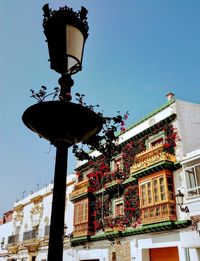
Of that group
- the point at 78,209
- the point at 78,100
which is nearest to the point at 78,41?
the point at 78,100

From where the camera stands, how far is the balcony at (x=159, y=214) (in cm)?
1308

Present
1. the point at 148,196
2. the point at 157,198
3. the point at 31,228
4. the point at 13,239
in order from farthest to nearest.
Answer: the point at 13,239 < the point at 31,228 < the point at 148,196 < the point at 157,198

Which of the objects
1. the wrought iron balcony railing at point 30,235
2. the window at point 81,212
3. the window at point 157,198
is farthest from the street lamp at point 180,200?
the wrought iron balcony railing at point 30,235

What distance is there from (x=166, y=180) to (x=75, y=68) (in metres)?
11.8

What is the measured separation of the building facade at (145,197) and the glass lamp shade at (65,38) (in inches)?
317

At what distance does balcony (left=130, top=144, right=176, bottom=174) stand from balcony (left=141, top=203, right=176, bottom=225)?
2083mm

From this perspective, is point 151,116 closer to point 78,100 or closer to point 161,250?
point 161,250

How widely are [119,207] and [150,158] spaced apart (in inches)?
164

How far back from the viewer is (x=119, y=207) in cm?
1739

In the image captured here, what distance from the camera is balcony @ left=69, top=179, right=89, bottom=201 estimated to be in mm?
19947

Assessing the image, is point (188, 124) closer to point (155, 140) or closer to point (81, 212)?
point (155, 140)

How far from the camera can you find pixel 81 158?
358 cm

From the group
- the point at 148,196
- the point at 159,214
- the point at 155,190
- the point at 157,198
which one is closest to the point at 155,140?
the point at 155,190

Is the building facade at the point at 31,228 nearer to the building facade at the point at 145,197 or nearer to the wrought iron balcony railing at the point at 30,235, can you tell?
the wrought iron balcony railing at the point at 30,235
